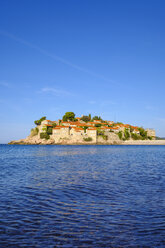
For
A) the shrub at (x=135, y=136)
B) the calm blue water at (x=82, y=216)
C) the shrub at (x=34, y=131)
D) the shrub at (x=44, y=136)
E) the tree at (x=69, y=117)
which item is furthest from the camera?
the shrub at (x=135, y=136)

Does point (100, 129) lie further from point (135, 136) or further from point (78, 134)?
point (135, 136)

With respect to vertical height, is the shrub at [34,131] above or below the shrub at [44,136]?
above

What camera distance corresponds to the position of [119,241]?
20.2 feet

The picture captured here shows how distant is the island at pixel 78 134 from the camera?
121750 mm

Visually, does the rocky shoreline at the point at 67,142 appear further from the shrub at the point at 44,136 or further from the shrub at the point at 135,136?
the shrub at the point at 135,136

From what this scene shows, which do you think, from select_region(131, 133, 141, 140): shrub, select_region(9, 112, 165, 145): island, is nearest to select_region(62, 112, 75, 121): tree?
select_region(9, 112, 165, 145): island

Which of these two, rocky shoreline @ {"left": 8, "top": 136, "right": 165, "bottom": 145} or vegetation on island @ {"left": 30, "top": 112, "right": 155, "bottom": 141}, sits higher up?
vegetation on island @ {"left": 30, "top": 112, "right": 155, "bottom": 141}

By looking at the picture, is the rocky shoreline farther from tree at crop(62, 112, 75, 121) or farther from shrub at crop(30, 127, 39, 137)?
tree at crop(62, 112, 75, 121)

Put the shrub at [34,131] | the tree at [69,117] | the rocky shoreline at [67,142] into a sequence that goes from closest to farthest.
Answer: the rocky shoreline at [67,142]
the shrub at [34,131]
the tree at [69,117]

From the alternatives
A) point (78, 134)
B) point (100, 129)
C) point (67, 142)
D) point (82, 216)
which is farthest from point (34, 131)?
point (82, 216)

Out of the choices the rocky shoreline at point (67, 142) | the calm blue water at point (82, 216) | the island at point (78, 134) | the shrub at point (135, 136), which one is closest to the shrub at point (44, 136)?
the island at point (78, 134)

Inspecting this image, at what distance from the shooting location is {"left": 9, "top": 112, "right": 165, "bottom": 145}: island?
399 feet

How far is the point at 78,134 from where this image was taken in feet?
398

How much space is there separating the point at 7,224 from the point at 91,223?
2946mm
